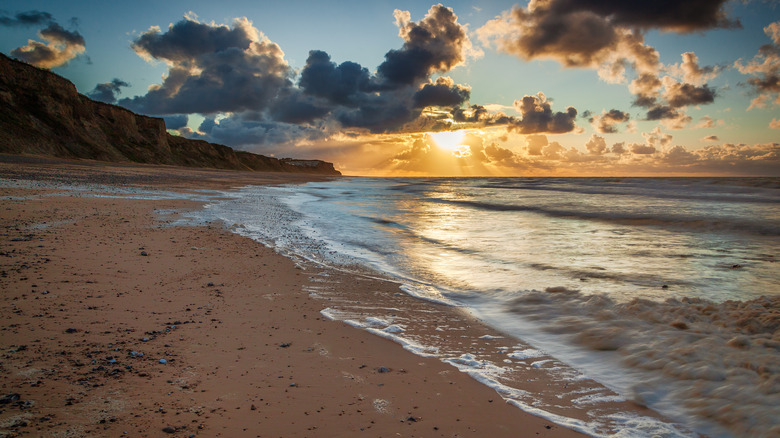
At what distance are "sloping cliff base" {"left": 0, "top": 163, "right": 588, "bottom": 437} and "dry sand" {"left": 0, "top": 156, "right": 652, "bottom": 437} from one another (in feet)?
0.04

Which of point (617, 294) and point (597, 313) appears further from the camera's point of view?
point (617, 294)

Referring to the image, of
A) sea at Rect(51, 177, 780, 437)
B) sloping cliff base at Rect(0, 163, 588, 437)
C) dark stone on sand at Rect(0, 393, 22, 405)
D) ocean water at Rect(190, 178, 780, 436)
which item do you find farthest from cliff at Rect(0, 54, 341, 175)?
dark stone on sand at Rect(0, 393, 22, 405)

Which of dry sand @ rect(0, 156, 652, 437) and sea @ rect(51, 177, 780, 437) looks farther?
sea @ rect(51, 177, 780, 437)

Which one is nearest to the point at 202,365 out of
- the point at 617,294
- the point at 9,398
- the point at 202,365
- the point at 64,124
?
the point at 202,365

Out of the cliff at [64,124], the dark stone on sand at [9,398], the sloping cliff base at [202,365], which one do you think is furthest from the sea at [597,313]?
the cliff at [64,124]

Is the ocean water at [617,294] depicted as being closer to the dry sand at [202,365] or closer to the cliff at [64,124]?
the dry sand at [202,365]

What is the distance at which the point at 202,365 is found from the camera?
10.4 feet

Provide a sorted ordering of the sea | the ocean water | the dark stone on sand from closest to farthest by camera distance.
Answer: the dark stone on sand, the sea, the ocean water

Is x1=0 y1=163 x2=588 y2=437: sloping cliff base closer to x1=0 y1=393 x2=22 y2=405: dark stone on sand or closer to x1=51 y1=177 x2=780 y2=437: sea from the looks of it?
x1=0 y1=393 x2=22 y2=405: dark stone on sand

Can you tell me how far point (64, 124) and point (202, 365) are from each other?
217ft

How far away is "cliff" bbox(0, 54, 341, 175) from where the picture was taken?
45312 millimetres

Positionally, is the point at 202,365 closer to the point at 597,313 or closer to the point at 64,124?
the point at 597,313

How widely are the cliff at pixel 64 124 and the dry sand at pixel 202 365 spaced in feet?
167

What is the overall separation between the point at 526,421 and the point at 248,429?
6.05 ft
